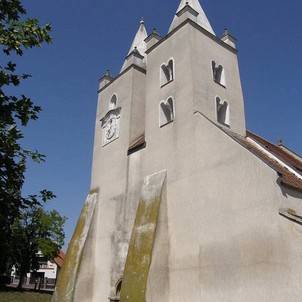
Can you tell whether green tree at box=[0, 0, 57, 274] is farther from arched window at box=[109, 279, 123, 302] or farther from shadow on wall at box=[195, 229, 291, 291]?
arched window at box=[109, 279, 123, 302]

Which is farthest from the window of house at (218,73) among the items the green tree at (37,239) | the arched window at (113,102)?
the green tree at (37,239)

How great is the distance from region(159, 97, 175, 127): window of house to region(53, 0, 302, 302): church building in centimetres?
6

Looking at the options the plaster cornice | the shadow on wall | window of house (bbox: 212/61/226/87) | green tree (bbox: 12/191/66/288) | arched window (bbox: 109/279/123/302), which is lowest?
arched window (bbox: 109/279/123/302)

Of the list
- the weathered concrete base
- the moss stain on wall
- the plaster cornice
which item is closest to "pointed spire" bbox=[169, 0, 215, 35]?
the plaster cornice

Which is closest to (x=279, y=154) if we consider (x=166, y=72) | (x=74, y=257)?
(x=166, y=72)

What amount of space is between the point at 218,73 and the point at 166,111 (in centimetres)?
387

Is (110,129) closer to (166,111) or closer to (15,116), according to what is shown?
(166,111)

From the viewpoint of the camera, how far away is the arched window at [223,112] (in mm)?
21250

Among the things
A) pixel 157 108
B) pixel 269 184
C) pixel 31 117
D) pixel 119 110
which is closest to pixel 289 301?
pixel 269 184

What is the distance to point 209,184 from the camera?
56.7ft

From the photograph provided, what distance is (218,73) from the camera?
2273 cm

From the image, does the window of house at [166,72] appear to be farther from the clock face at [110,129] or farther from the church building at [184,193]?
the clock face at [110,129]

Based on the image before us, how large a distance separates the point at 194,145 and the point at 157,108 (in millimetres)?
4407

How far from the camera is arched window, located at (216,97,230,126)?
837 inches
